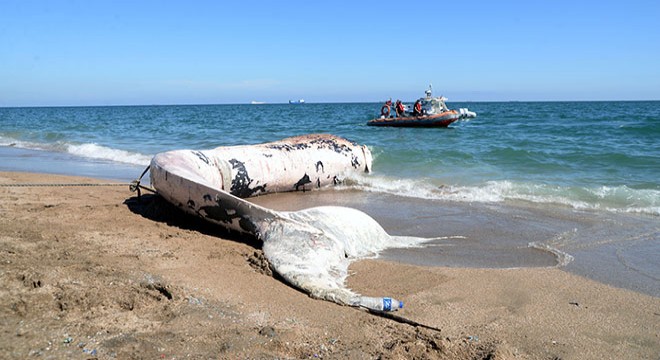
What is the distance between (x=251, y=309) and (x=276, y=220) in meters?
1.37

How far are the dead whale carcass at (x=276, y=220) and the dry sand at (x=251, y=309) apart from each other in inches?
5.0

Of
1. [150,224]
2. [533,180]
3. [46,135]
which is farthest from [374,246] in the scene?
[46,135]

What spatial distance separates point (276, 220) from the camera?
4.70 meters

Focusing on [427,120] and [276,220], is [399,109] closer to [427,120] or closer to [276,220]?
[427,120]

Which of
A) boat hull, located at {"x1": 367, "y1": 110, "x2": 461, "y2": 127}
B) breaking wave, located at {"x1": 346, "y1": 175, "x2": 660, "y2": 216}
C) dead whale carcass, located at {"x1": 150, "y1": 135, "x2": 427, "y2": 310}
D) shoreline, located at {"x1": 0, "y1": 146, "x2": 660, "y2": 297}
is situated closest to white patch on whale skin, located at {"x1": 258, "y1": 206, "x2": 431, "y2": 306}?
dead whale carcass, located at {"x1": 150, "y1": 135, "x2": 427, "y2": 310}

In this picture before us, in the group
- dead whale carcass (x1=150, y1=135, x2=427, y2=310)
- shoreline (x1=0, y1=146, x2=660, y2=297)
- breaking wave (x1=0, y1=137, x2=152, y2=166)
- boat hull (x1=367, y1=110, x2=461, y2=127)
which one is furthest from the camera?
boat hull (x1=367, y1=110, x2=461, y2=127)

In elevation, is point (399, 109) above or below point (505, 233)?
above

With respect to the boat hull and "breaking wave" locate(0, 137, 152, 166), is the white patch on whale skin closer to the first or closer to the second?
"breaking wave" locate(0, 137, 152, 166)

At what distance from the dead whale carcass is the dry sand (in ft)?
0.42

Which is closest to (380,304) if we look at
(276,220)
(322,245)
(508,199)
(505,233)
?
(322,245)

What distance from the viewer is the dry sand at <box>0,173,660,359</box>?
2.87 metres

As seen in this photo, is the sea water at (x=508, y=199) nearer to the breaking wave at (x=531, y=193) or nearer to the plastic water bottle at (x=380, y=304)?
the breaking wave at (x=531, y=193)

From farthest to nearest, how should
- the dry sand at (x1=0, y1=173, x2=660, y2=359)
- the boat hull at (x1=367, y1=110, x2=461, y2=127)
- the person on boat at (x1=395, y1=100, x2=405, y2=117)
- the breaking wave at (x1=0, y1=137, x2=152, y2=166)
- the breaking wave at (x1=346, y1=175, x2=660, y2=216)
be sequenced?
the person on boat at (x1=395, y1=100, x2=405, y2=117), the boat hull at (x1=367, y1=110, x2=461, y2=127), the breaking wave at (x1=0, y1=137, x2=152, y2=166), the breaking wave at (x1=346, y1=175, x2=660, y2=216), the dry sand at (x1=0, y1=173, x2=660, y2=359)

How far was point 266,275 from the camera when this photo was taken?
407cm
